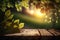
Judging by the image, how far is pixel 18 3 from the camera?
126 cm

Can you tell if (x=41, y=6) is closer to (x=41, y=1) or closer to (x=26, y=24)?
(x=41, y=1)

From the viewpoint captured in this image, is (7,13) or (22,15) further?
(22,15)

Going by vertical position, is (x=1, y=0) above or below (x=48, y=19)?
above

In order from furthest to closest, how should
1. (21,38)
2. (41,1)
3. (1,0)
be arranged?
(41,1) < (1,0) < (21,38)

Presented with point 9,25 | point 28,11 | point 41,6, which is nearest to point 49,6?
point 41,6

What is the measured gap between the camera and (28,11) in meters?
1.38

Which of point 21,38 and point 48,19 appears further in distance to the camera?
point 48,19

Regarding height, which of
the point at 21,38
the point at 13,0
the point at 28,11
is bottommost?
the point at 21,38

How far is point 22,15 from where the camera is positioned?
1.38m

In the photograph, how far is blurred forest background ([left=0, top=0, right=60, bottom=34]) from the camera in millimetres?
1232

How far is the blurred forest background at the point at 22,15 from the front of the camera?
123 cm

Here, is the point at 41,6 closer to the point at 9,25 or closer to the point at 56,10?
the point at 56,10

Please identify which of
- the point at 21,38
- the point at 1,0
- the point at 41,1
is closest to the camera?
the point at 21,38

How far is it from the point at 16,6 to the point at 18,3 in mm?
36
